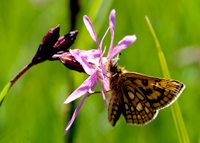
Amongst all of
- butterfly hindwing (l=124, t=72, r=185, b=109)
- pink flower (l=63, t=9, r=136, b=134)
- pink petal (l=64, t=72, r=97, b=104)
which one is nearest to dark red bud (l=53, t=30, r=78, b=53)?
pink flower (l=63, t=9, r=136, b=134)

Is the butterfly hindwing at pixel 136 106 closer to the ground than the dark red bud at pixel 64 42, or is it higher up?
closer to the ground

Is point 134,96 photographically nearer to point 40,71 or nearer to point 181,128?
point 181,128

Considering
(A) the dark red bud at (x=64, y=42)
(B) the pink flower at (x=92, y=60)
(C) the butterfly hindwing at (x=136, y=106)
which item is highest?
(A) the dark red bud at (x=64, y=42)

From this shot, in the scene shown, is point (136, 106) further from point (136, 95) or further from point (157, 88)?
Answer: point (157, 88)

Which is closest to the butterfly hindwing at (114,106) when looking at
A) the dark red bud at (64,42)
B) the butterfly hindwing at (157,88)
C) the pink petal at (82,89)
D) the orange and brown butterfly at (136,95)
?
the orange and brown butterfly at (136,95)

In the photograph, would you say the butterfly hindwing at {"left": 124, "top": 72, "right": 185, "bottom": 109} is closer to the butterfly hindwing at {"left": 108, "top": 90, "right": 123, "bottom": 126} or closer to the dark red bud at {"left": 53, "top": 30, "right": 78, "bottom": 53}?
the butterfly hindwing at {"left": 108, "top": 90, "right": 123, "bottom": 126}

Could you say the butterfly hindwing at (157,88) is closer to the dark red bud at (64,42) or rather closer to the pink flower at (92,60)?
the pink flower at (92,60)

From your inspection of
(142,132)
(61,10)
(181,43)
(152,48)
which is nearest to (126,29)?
(152,48)
